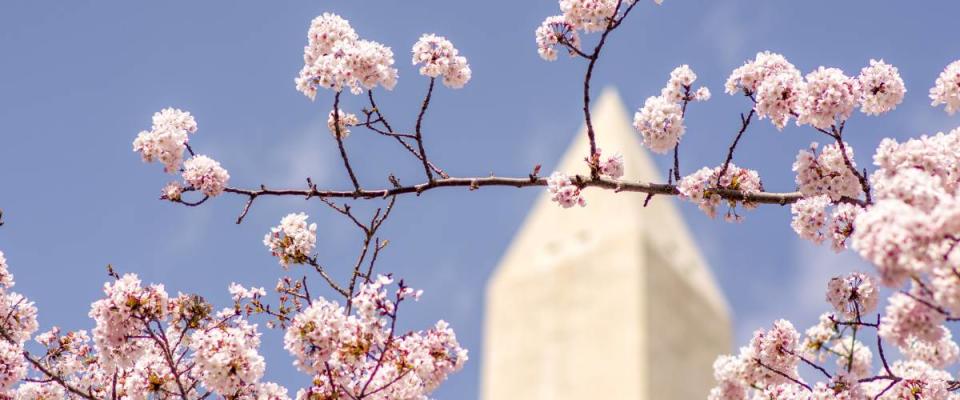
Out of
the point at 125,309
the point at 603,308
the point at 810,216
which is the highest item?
the point at 603,308

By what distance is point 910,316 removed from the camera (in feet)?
15.3

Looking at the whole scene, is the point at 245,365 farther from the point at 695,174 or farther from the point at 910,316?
the point at 910,316

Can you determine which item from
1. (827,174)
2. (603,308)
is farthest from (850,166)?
(603,308)

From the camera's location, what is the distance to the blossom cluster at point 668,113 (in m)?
6.79

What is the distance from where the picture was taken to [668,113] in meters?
6.81

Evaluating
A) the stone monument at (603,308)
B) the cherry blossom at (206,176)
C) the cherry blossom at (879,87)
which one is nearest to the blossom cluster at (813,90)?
the cherry blossom at (879,87)

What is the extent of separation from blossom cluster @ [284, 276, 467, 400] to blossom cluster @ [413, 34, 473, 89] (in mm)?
1396

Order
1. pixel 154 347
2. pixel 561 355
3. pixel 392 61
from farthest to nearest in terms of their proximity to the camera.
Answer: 1. pixel 561 355
2. pixel 154 347
3. pixel 392 61

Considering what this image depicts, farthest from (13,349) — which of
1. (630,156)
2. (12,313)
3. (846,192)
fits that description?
(630,156)

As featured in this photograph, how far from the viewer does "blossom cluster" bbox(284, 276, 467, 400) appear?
5.84 meters

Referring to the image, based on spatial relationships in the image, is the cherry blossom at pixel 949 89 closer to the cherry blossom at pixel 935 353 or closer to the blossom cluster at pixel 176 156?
the cherry blossom at pixel 935 353

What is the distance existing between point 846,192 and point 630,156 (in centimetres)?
2443

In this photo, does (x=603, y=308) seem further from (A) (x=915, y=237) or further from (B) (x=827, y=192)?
(A) (x=915, y=237)

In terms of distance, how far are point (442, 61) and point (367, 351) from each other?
70.4 inches
